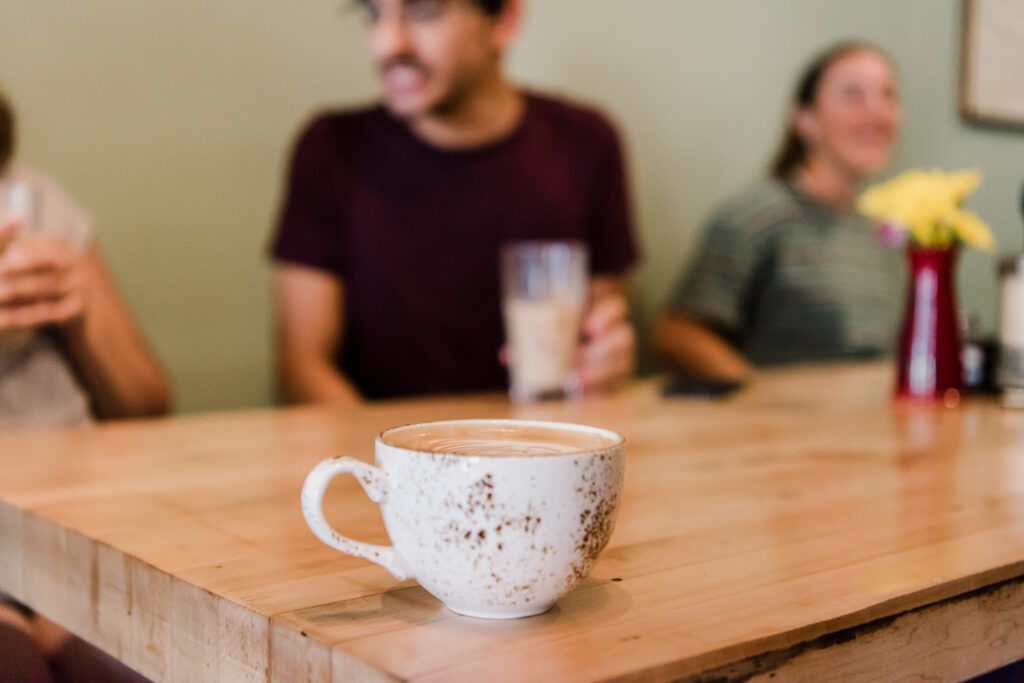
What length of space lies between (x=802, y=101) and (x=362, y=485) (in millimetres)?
2264

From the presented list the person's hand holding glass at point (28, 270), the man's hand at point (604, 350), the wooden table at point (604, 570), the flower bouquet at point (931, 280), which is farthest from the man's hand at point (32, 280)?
the flower bouquet at point (931, 280)

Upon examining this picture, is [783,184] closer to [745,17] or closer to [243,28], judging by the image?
[745,17]

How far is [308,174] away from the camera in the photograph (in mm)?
1700

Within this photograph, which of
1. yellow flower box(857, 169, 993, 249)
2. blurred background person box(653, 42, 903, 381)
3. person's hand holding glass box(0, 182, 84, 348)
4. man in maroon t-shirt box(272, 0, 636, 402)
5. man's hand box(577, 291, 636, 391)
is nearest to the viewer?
person's hand holding glass box(0, 182, 84, 348)

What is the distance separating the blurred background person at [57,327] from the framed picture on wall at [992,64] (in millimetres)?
2455

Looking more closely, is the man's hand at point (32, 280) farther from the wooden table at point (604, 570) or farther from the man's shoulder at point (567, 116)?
the man's shoulder at point (567, 116)

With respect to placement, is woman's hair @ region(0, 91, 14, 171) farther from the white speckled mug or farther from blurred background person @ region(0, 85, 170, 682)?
the white speckled mug

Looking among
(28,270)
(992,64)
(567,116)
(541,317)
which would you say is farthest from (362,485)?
(992,64)

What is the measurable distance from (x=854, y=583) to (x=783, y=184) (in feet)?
6.18

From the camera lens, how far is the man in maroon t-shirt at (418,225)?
1668mm

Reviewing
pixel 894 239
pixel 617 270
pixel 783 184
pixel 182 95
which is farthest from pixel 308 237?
pixel 783 184

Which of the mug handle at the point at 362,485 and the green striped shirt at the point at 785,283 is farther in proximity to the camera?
the green striped shirt at the point at 785,283

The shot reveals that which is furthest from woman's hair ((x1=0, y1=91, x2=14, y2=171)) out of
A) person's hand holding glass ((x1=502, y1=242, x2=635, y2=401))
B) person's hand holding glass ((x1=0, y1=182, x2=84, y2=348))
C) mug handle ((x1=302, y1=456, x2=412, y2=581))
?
mug handle ((x1=302, y1=456, x2=412, y2=581))

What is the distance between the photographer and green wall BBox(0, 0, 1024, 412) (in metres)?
1.57
